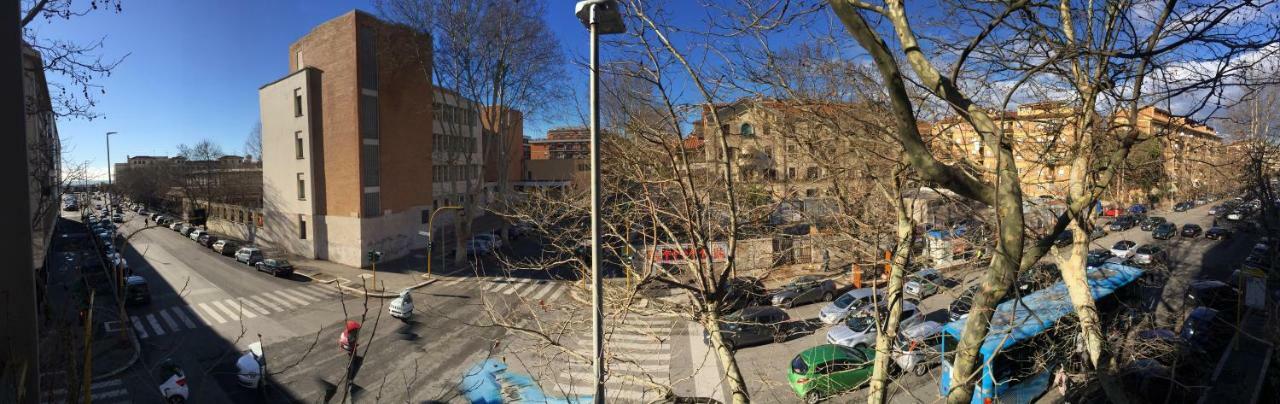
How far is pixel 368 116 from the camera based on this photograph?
26984 mm

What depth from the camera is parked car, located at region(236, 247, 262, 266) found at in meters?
27.0

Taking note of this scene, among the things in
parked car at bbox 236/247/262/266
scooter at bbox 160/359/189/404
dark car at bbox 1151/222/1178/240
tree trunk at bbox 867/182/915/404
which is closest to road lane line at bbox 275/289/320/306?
parked car at bbox 236/247/262/266

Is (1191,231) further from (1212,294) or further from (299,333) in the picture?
(299,333)

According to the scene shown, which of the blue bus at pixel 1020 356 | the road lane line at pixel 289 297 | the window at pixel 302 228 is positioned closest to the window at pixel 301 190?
A: the window at pixel 302 228

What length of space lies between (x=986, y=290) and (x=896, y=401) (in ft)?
29.2

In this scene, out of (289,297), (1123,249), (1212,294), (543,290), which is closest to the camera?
(1212,294)

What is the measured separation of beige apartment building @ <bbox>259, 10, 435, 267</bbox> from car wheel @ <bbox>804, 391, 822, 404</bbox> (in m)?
23.4

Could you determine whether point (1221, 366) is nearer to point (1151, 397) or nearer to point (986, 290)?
point (1151, 397)

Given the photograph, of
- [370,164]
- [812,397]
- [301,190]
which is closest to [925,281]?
[812,397]

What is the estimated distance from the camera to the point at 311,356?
14461mm

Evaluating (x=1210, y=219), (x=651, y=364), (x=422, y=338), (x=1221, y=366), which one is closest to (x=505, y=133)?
(x=422, y=338)

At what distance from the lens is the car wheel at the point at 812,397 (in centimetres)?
1035

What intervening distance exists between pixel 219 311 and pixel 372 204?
353 inches

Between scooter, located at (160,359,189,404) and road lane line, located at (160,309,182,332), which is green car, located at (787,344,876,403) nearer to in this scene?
scooter, located at (160,359,189,404)
